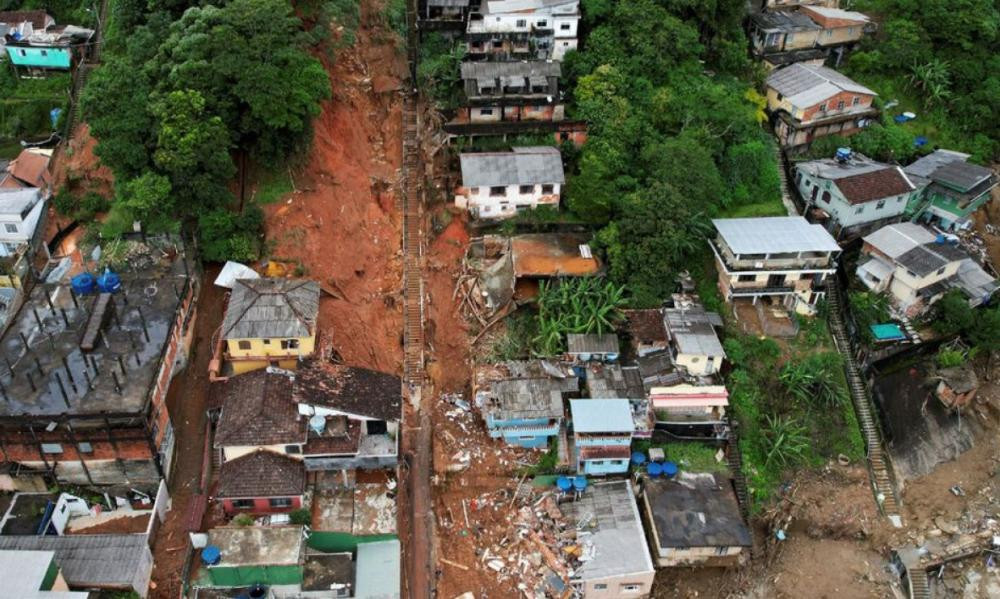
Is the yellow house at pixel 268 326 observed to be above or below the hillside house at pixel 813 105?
below

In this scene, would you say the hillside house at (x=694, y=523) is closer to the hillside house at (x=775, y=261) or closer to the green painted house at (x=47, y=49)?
the hillside house at (x=775, y=261)

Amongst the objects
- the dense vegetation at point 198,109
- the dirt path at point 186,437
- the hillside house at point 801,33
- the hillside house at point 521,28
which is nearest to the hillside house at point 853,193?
the hillside house at point 801,33

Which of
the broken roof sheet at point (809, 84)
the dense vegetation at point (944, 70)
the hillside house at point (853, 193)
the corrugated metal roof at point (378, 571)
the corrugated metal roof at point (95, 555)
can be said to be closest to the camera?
the corrugated metal roof at point (95, 555)

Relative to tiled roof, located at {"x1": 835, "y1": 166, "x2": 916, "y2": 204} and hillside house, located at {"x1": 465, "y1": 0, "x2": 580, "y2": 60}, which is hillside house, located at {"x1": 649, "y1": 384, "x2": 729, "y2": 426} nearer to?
tiled roof, located at {"x1": 835, "y1": 166, "x2": 916, "y2": 204}

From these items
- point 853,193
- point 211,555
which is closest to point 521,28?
point 853,193

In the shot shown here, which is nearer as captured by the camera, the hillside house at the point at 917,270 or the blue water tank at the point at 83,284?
the blue water tank at the point at 83,284

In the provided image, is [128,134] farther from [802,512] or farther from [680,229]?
[802,512]

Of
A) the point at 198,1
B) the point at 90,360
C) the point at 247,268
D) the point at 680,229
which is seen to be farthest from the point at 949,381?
the point at 198,1
